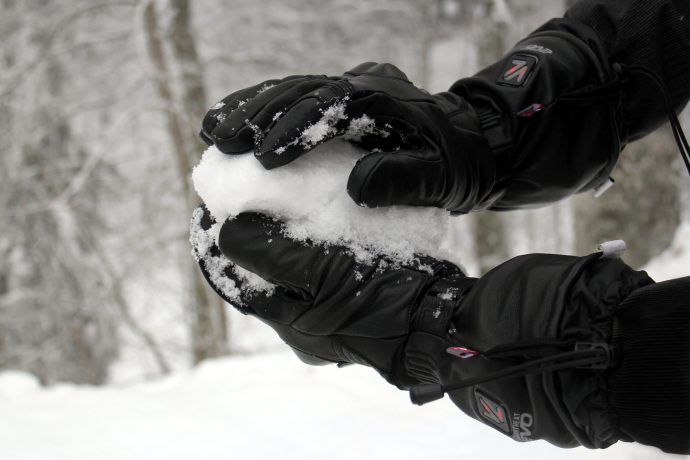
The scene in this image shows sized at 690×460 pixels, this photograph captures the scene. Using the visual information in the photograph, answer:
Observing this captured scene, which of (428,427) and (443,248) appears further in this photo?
(428,427)

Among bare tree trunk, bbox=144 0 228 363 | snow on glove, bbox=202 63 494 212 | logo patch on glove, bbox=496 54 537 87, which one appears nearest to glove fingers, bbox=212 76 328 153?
snow on glove, bbox=202 63 494 212

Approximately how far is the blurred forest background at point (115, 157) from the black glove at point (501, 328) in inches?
150

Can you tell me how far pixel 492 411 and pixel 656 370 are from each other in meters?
0.24

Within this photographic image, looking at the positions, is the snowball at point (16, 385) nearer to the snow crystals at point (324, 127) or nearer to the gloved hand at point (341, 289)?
the gloved hand at point (341, 289)

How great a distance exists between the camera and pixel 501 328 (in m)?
0.78

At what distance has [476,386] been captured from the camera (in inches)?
32.0

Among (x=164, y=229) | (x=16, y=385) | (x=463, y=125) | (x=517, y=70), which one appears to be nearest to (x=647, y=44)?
(x=517, y=70)

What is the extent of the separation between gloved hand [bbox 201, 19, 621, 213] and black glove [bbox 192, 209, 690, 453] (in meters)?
0.15

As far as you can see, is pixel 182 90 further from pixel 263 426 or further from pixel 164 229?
pixel 263 426

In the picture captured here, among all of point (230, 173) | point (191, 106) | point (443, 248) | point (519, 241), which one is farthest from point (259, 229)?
point (519, 241)

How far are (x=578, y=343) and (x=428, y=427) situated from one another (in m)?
1.27

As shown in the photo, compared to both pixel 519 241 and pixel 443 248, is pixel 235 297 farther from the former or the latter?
pixel 519 241

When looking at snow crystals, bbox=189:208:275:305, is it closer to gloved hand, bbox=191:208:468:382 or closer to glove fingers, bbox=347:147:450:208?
gloved hand, bbox=191:208:468:382

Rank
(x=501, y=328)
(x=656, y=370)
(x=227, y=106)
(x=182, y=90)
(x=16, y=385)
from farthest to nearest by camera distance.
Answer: (x=182, y=90) < (x=16, y=385) < (x=227, y=106) < (x=501, y=328) < (x=656, y=370)
